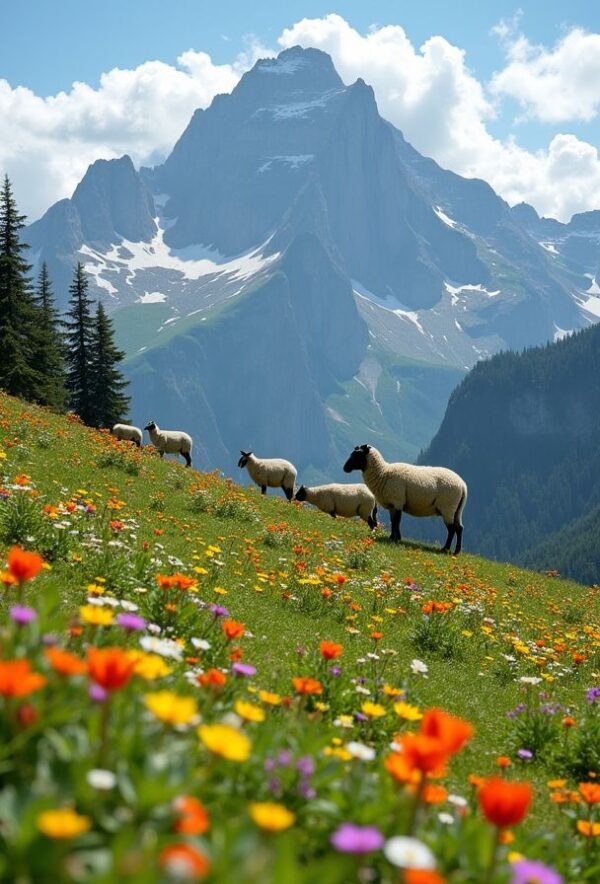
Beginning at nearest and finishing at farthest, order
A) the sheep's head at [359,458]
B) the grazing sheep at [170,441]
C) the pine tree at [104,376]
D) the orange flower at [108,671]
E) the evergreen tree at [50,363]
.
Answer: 1. the orange flower at [108,671]
2. the sheep's head at [359,458]
3. the evergreen tree at [50,363]
4. the grazing sheep at [170,441]
5. the pine tree at [104,376]

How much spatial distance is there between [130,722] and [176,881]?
986 millimetres

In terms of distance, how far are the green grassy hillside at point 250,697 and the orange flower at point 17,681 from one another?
0.01 metres

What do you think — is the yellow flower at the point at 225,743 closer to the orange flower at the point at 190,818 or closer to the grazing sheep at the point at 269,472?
the orange flower at the point at 190,818

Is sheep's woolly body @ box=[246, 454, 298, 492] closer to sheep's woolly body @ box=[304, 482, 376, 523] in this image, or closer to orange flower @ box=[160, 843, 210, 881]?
sheep's woolly body @ box=[304, 482, 376, 523]

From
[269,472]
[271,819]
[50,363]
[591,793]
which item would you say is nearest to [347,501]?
[269,472]

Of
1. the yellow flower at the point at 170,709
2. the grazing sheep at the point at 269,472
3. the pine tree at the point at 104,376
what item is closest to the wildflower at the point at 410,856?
the yellow flower at the point at 170,709

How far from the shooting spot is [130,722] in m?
2.48

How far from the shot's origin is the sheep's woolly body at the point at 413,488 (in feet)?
80.8

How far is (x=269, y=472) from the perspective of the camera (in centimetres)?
3922

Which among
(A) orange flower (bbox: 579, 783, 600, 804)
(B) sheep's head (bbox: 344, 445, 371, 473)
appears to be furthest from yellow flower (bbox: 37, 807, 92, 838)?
(B) sheep's head (bbox: 344, 445, 371, 473)

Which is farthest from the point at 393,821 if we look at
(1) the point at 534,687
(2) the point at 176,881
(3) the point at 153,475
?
(3) the point at 153,475

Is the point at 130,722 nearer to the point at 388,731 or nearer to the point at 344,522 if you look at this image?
the point at 388,731

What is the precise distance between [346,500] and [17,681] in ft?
104

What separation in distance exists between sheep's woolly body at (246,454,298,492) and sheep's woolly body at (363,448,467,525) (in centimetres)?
1428
